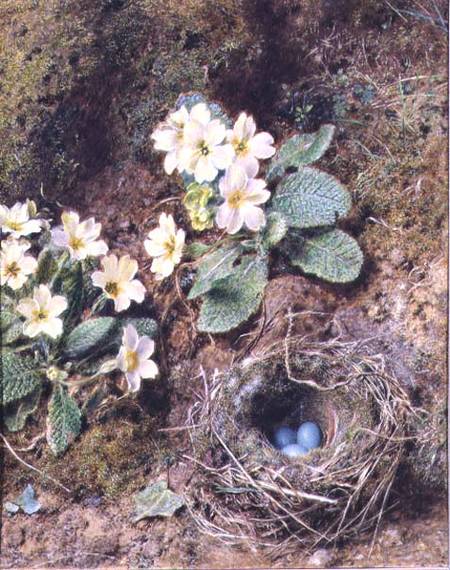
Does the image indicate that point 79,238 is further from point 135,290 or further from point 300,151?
point 300,151

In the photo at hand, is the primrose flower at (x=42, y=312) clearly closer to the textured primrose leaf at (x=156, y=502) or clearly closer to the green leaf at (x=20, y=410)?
the green leaf at (x=20, y=410)

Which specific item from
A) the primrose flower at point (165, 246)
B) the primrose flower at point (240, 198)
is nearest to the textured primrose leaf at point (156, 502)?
the primrose flower at point (165, 246)

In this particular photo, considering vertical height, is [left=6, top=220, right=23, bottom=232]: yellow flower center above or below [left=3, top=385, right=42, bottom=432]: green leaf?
above

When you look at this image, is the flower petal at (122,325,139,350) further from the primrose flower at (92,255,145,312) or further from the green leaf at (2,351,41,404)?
the green leaf at (2,351,41,404)

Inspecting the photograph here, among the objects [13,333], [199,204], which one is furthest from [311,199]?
[13,333]

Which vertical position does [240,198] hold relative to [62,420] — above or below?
above

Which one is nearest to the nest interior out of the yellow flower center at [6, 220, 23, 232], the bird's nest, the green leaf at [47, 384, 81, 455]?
the bird's nest

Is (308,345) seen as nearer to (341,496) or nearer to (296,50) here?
(341,496)
